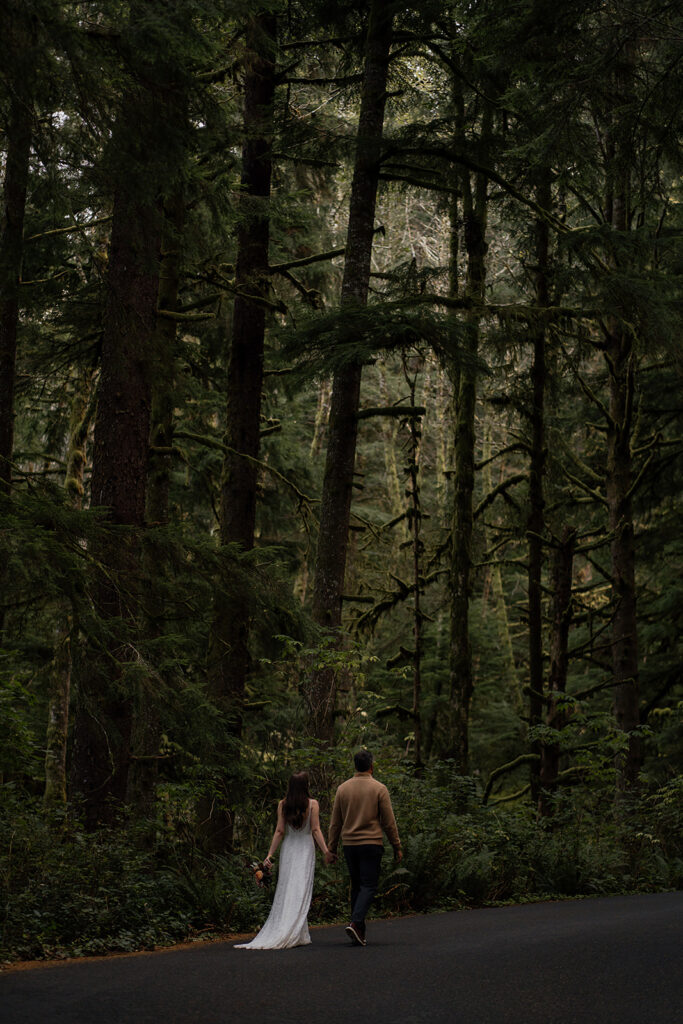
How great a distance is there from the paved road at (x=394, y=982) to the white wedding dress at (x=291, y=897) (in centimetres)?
18

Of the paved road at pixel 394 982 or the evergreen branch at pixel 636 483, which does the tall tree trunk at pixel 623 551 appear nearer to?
the evergreen branch at pixel 636 483

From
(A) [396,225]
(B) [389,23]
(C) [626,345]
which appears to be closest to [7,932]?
(B) [389,23]

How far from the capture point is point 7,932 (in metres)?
7.62

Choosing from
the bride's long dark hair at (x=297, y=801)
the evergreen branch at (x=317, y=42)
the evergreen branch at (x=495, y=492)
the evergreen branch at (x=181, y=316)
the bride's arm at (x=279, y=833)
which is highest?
the evergreen branch at (x=317, y=42)

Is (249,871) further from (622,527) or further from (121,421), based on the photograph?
(622,527)

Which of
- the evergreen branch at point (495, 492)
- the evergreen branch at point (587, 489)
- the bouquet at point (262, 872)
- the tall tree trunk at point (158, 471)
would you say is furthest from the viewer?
the evergreen branch at point (495, 492)

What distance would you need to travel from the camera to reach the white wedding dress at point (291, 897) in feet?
27.3

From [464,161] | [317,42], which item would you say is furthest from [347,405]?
[317,42]

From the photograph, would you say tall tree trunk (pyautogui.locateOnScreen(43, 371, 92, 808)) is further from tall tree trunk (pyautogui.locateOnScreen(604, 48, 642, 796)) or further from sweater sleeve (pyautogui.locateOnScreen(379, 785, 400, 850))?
tall tree trunk (pyautogui.locateOnScreen(604, 48, 642, 796))

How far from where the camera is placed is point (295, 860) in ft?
29.8

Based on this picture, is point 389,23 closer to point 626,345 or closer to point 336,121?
point 336,121

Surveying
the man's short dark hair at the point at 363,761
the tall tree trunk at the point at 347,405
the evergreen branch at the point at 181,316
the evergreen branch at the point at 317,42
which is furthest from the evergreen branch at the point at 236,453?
the evergreen branch at the point at 317,42

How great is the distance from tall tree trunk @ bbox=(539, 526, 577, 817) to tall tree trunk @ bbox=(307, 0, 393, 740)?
5.54 metres

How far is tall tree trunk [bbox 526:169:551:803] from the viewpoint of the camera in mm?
18766
